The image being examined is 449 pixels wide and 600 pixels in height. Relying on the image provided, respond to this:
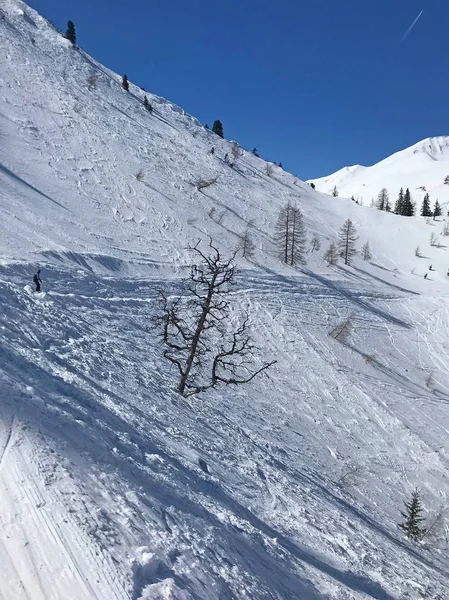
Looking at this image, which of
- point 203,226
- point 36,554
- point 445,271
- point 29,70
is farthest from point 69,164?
point 445,271

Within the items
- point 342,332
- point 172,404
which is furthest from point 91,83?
point 172,404

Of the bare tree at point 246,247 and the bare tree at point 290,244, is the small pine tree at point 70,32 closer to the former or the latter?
the bare tree at point 290,244

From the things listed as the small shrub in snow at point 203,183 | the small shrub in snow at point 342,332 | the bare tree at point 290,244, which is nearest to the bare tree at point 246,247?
the bare tree at point 290,244

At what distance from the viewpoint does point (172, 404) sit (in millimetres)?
12992

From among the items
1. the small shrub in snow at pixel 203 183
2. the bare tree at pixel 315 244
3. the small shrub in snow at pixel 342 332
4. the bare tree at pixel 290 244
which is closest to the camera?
the small shrub in snow at pixel 342 332

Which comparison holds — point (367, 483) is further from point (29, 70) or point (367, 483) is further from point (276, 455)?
point (29, 70)

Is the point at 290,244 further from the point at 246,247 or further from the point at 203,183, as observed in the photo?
the point at 203,183

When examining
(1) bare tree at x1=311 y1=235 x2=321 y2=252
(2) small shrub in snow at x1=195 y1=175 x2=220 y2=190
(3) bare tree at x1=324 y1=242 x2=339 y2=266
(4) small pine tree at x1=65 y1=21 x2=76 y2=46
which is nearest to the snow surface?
(2) small shrub in snow at x1=195 y1=175 x2=220 y2=190

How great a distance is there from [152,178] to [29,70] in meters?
23.4

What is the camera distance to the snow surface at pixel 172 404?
536 centimetres

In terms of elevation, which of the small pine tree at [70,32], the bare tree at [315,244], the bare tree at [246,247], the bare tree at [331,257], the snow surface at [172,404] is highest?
the small pine tree at [70,32]

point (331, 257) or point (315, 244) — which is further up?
point (315, 244)


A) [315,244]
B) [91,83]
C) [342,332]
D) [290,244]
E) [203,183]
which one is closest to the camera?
[342,332]

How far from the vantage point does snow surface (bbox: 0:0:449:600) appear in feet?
17.6
